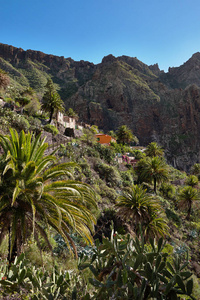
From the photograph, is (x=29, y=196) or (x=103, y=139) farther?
(x=103, y=139)

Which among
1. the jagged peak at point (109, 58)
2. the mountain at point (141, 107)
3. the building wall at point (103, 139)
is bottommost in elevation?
the building wall at point (103, 139)

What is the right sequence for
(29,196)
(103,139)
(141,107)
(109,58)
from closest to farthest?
(29,196), (103,139), (141,107), (109,58)

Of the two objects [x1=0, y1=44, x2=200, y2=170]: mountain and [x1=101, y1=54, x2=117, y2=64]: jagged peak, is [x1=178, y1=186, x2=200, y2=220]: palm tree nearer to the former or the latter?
[x1=0, y1=44, x2=200, y2=170]: mountain

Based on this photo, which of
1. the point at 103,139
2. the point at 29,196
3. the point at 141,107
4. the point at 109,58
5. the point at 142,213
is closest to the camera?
the point at 29,196

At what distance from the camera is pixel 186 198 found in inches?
955

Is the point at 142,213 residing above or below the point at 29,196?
below

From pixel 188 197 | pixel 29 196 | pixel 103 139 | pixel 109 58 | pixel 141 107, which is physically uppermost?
pixel 109 58

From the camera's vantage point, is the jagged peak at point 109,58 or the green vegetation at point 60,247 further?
the jagged peak at point 109,58

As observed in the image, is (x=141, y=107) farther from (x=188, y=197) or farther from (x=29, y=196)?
(x=29, y=196)

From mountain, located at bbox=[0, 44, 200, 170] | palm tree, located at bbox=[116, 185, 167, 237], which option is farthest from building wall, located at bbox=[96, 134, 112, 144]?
mountain, located at bbox=[0, 44, 200, 170]

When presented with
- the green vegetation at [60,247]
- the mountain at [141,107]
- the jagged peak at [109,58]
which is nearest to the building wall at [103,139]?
the green vegetation at [60,247]

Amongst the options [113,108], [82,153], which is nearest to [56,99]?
[82,153]

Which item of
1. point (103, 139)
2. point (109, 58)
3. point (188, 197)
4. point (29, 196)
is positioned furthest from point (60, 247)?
point (109, 58)

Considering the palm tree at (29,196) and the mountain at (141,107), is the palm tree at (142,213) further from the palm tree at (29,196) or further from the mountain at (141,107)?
the mountain at (141,107)
